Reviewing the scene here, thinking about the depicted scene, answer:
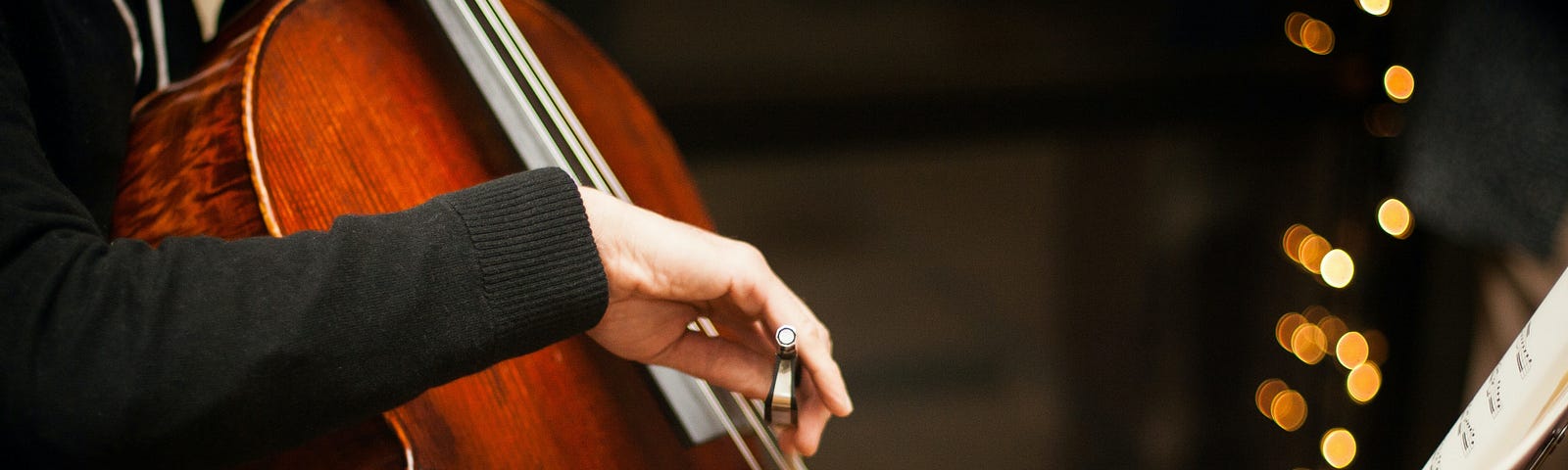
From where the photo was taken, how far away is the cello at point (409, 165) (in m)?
0.58

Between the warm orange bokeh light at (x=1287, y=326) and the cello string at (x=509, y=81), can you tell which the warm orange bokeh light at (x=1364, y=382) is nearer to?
the warm orange bokeh light at (x=1287, y=326)

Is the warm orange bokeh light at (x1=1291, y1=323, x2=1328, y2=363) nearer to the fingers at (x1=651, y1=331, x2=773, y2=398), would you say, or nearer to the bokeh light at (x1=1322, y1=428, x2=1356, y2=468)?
the bokeh light at (x1=1322, y1=428, x2=1356, y2=468)

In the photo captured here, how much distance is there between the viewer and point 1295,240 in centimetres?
161

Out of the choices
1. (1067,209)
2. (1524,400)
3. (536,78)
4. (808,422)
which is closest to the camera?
(1524,400)

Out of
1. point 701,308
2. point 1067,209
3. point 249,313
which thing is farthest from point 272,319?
point 1067,209

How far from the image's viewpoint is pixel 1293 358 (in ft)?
5.38

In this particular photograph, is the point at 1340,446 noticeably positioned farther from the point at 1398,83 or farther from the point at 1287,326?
the point at 1398,83

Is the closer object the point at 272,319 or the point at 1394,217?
the point at 272,319

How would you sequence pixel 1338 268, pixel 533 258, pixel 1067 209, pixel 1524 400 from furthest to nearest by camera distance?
pixel 1067 209
pixel 1338 268
pixel 533 258
pixel 1524 400

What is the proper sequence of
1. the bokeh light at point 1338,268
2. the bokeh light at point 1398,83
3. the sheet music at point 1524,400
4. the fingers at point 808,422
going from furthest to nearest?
the bokeh light at point 1338,268 < the bokeh light at point 1398,83 < the fingers at point 808,422 < the sheet music at point 1524,400

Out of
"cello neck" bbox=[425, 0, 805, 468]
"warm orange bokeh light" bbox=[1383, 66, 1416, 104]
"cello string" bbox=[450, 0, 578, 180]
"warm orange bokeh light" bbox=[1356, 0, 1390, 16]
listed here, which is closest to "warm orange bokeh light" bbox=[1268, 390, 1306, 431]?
"warm orange bokeh light" bbox=[1383, 66, 1416, 104]

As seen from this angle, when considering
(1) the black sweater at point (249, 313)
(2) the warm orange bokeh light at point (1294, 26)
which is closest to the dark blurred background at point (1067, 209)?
(2) the warm orange bokeh light at point (1294, 26)

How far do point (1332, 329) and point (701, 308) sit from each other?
4.22ft

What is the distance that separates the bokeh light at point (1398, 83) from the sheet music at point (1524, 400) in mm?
1131
